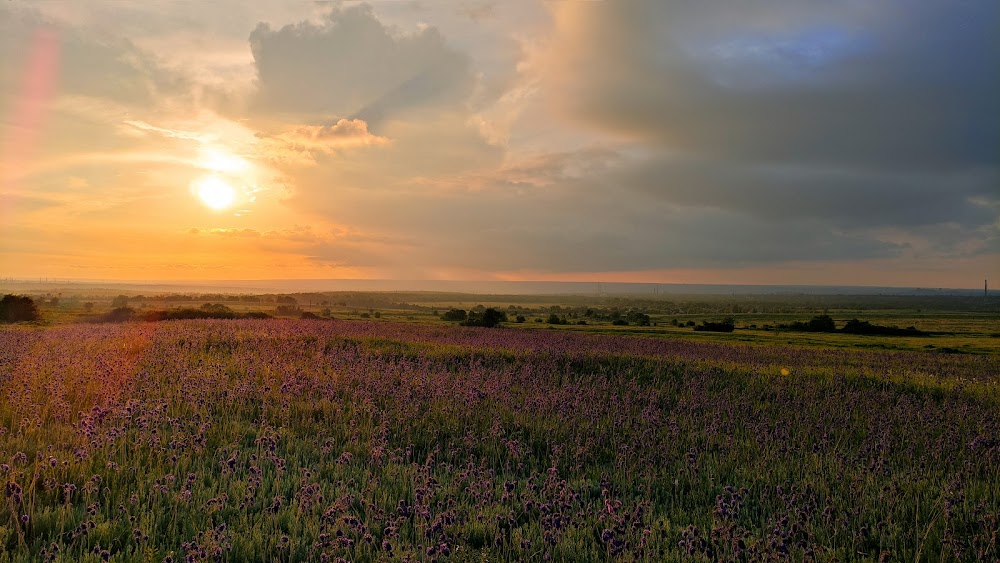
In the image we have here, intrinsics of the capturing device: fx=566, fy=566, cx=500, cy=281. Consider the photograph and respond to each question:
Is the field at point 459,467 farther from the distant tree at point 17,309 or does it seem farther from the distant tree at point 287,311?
the distant tree at point 287,311

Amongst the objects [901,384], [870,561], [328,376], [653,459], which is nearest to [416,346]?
[328,376]

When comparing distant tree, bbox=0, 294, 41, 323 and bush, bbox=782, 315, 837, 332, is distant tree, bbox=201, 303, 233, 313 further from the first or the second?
bush, bbox=782, 315, 837, 332

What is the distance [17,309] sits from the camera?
45.1m

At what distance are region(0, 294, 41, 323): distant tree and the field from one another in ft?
134

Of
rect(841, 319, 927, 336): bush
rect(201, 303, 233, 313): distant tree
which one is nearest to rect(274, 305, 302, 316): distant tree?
rect(201, 303, 233, 313): distant tree

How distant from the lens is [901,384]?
50.1 feet

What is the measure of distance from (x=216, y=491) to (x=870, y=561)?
576 centimetres

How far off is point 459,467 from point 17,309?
5397 cm

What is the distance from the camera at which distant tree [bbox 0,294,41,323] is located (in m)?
43.9

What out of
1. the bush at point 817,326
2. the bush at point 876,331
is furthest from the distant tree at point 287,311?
the bush at point 876,331

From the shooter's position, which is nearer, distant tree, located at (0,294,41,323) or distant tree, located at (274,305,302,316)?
distant tree, located at (0,294,41,323)

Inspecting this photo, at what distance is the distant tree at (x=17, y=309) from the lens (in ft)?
144

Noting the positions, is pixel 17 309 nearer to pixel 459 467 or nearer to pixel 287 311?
pixel 287 311

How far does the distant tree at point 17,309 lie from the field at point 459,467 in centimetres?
4077
